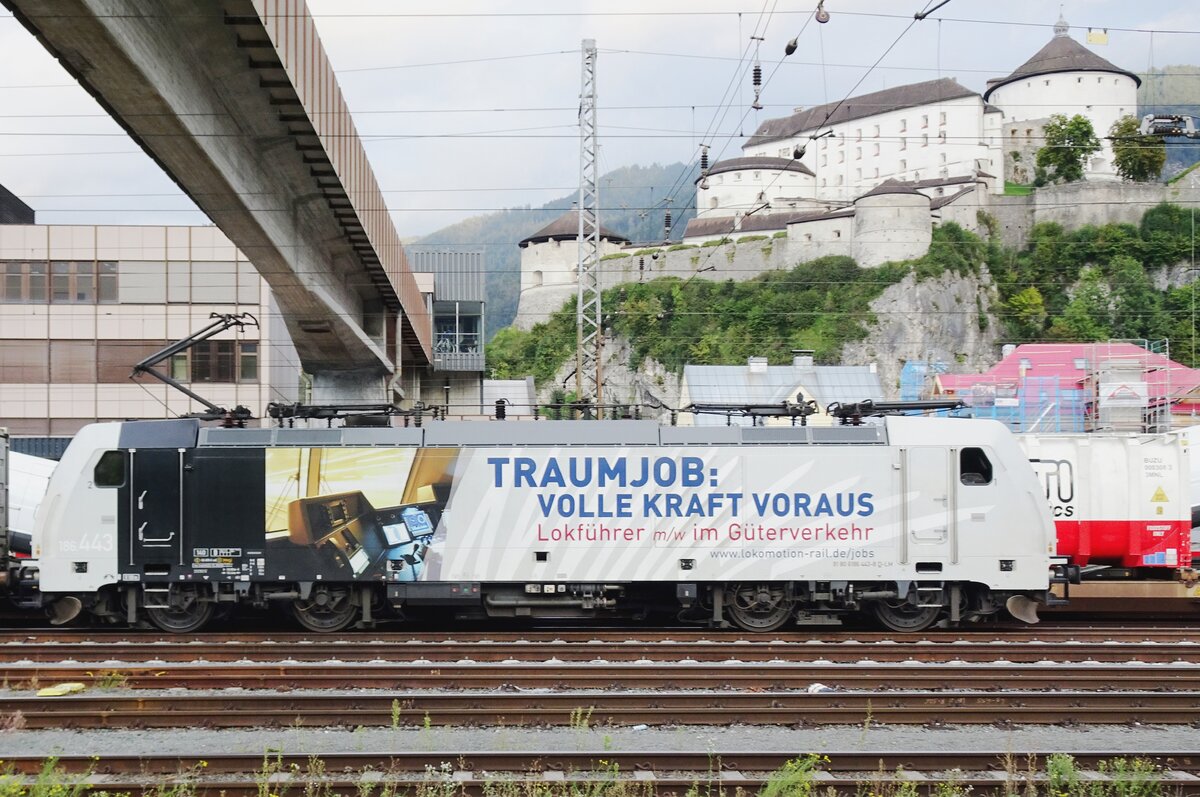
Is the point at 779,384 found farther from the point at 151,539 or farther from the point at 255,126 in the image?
the point at 255,126

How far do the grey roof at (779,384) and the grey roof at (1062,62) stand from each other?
64258 mm

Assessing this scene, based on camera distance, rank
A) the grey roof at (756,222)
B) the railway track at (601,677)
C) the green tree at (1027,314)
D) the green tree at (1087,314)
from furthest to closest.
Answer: the grey roof at (756,222) < the green tree at (1027,314) < the green tree at (1087,314) < the railway track at (601,677)

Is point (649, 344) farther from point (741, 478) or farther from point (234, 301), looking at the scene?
point (741, 478)

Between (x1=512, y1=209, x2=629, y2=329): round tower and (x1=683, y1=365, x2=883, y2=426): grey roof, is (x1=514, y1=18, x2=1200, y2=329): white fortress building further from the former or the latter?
(x1=683, y1=365, x2=883, y2=426): grey roof

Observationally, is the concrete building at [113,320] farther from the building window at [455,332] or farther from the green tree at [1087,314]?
the green tree at [1087,314]

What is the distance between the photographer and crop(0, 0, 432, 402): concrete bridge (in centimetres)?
1013

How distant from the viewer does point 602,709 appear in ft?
37.0

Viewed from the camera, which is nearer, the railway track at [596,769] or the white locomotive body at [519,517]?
the railway track at [596,769]

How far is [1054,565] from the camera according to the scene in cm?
1630

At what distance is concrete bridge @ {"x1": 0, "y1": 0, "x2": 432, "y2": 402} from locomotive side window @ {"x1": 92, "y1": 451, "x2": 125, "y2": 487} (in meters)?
3.83

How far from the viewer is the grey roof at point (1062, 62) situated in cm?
10588

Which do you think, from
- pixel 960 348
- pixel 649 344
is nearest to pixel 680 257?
pixel 649 344

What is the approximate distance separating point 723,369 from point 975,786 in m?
52.2

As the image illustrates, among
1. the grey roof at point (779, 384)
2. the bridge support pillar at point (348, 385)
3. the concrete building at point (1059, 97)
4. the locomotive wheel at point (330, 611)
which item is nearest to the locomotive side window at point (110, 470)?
the locomotive wheel at point (330, 611)
